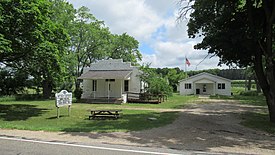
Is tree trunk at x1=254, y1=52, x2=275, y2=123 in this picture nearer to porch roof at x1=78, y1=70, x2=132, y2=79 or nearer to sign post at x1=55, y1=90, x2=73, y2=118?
sign post at x1=55, y1=90, x2=73, y2=118

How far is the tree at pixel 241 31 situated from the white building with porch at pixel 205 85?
32.0 m

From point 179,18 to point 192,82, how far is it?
120 feet

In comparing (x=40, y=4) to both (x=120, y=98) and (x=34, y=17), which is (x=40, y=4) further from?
(x=120, y=98)

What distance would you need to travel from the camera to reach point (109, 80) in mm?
30031

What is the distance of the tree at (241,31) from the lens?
43.8ft

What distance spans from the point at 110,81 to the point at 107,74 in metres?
1.11

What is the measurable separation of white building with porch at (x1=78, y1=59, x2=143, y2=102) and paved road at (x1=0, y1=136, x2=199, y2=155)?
20592 mm

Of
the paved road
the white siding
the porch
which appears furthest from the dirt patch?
the porch

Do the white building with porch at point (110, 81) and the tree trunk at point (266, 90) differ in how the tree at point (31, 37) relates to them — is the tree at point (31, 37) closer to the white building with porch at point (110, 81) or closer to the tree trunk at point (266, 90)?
the white building with porch at point (110, 81)

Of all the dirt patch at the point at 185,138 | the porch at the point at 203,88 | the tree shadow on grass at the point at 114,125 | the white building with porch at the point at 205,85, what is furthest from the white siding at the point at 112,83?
the porch at the point at 203,88

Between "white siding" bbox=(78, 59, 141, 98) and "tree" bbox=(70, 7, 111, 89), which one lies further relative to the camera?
"tree" bbox=(70, 7, 111, 89)

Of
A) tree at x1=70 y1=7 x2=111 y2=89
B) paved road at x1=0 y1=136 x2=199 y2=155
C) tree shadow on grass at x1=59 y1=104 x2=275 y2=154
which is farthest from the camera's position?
tree at x1=70 y1=7 x2=111 y2=89

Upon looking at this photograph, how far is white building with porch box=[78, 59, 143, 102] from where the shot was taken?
29.1m

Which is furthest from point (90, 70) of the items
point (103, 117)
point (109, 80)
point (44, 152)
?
point (44, 152)
